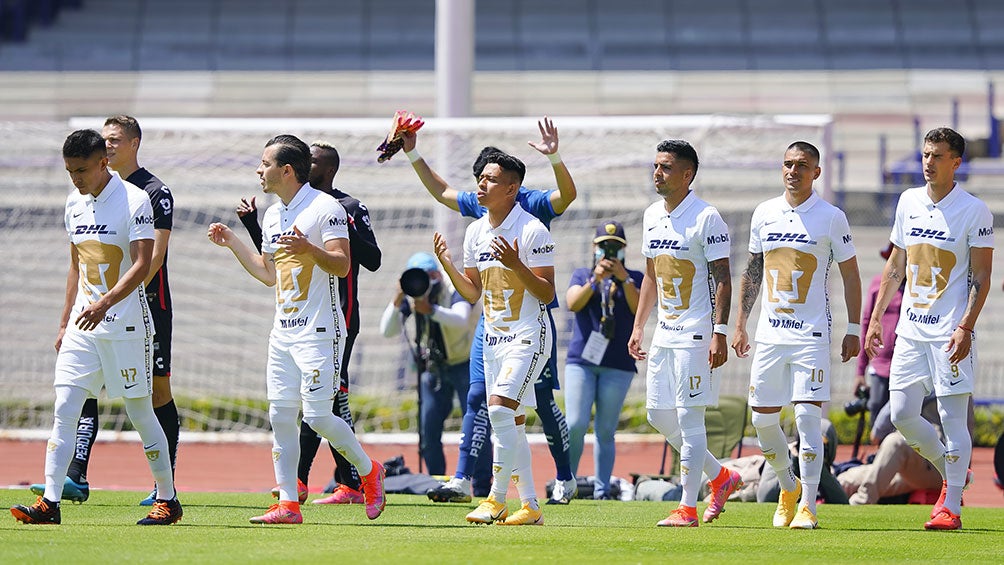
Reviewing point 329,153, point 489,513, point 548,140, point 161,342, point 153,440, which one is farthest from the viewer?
point 329,153

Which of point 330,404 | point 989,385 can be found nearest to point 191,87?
point 989,385

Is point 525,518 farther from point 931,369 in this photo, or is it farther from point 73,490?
point 73,490

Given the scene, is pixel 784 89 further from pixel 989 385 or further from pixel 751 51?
pixel 989 385

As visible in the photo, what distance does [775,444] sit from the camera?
27.2 feet

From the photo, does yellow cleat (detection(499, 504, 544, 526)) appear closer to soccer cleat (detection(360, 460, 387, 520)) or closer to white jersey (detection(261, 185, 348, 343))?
soccer cleat (detection(360, 460, 387, 520))

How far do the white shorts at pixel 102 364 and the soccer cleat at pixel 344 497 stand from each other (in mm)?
2321

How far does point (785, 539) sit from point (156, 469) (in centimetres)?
322

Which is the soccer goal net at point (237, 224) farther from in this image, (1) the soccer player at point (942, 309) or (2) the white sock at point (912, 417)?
(2) the white sock at point (912, 417)

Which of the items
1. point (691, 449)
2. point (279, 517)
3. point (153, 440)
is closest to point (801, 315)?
point (691, 449)

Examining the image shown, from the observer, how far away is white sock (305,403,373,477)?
777cm

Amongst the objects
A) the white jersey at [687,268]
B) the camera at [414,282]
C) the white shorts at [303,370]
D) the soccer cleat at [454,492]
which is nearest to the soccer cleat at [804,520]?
the white jersey at [687,268]

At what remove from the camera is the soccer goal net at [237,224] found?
15477 mm

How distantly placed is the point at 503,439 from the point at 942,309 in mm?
2499

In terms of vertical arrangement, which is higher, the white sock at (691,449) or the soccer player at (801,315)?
the soccer player at (801,315)
